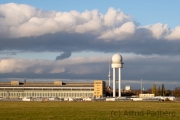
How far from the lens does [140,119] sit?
38.3m

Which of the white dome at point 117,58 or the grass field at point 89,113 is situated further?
the white dome at point 117,58

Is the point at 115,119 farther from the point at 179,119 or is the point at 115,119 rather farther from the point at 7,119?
the point at 7,119

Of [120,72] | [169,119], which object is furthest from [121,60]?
[169,119]

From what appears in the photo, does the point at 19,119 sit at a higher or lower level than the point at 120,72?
lower

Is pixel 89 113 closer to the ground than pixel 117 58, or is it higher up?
closer to the ground

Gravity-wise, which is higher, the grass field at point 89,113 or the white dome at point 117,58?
the white dome at point 117,58

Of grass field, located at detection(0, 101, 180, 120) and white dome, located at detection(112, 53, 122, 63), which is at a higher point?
white dome, located at detection(112, 53, 122, 63)

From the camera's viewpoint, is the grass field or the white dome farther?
the white dome

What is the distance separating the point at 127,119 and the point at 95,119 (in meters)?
3.26

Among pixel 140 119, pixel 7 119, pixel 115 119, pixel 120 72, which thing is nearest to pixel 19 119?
pixel 7 119

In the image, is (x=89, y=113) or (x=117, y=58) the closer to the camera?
(x=89, y=113)

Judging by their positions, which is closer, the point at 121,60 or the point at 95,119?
the point at 95,119

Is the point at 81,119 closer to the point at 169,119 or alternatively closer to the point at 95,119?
the point at 95,119

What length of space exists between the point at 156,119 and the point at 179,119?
2.31 m
